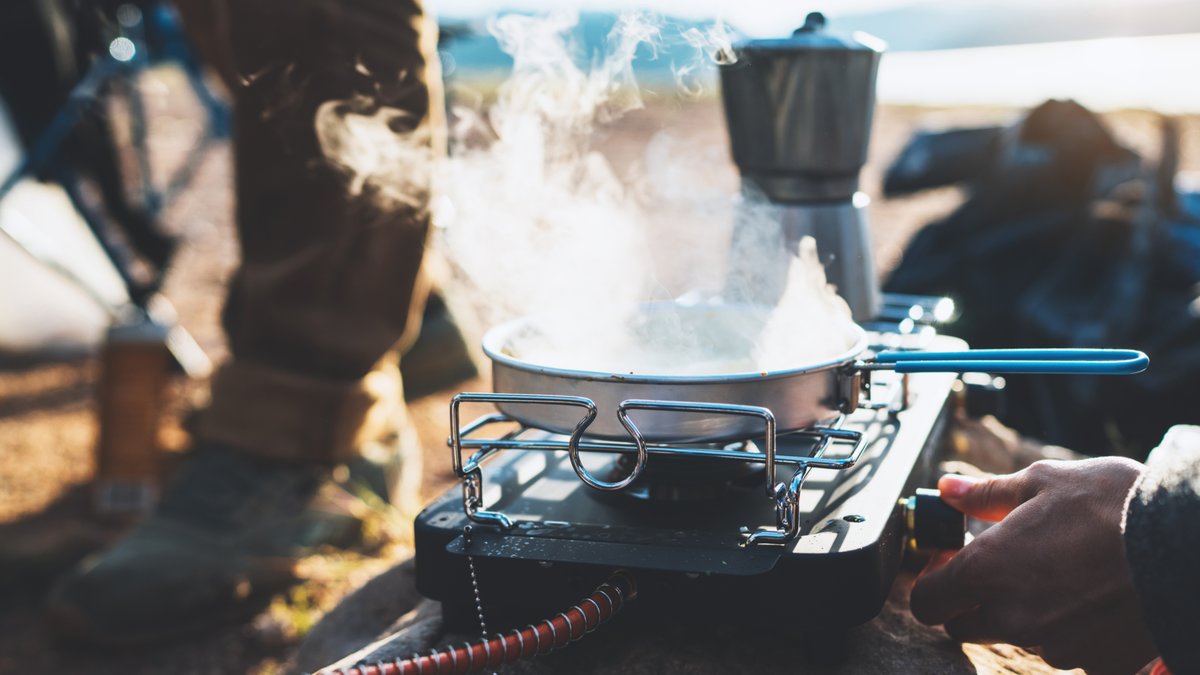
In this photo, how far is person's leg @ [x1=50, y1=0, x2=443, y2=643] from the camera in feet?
6.03

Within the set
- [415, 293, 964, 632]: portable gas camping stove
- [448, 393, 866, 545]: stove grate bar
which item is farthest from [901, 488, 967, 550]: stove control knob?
[448, 393, 866, 545]: stove grate bar

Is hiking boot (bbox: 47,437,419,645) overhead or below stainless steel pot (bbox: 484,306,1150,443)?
below

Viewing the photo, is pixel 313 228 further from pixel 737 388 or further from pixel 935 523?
pixel 935 523

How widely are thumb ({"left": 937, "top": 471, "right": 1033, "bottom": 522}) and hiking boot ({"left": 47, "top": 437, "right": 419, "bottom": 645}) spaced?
145 centimetres

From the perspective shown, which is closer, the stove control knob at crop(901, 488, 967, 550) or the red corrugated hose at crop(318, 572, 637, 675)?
the red corrugated hose at crop(318, 572, 637, 675)

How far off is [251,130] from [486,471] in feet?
3.67

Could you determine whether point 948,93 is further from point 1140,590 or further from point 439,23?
point 1140,590

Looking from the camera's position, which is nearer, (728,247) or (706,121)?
(728,247)

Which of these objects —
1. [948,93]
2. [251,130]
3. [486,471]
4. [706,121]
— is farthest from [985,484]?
[948,93]

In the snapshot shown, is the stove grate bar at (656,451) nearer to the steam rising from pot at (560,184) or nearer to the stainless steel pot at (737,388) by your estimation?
the stainless steel pot at (737,388)

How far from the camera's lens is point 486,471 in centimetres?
128

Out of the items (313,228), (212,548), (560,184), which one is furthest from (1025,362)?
(212,548)

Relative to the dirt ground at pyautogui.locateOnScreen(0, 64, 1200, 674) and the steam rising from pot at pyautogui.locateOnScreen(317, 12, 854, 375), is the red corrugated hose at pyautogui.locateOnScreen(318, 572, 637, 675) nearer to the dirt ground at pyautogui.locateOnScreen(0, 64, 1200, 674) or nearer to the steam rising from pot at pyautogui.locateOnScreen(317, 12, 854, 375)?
the steam rising from pot at pyautogui.locateOnScreen(317, 12, 854, 375)

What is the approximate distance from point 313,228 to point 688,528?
1.33 metres
